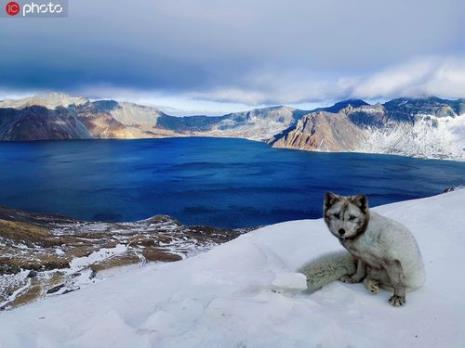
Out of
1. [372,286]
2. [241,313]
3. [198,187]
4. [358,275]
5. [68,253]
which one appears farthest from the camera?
[198,187]

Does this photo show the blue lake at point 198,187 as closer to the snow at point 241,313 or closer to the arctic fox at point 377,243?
the snow at point 241,313

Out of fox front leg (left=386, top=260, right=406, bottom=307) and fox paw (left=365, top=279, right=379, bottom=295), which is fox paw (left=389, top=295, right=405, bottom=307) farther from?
fox paw (left=365, top=279, right=379, bottom=295)

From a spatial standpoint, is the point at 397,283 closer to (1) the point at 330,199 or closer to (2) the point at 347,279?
(2) the point at 347,279

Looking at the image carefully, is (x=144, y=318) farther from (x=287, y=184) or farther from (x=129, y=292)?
(x=287, y=184)

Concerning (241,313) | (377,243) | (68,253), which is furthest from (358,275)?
(68,253)

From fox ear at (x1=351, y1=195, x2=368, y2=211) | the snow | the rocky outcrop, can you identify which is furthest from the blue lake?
fox ear at (x1=351, y1=195, x2=368, y2=211)
